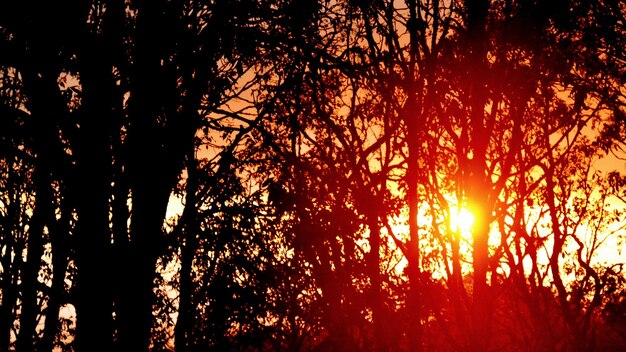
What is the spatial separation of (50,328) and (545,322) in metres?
17.7

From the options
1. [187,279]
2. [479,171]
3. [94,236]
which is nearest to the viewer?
[94,236]

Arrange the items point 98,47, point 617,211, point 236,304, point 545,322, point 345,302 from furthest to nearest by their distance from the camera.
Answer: point 617,211
point 545,322
point 345,302
point 236,304
point 98,47

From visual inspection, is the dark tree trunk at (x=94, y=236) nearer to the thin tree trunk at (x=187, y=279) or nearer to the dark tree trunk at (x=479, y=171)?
the thin tree trunk at (x=187, y=279)

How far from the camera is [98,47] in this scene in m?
8.99

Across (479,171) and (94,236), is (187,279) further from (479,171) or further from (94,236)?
(94,236)

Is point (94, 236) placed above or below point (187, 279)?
below

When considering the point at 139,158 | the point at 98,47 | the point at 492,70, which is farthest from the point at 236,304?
the point at 492,70

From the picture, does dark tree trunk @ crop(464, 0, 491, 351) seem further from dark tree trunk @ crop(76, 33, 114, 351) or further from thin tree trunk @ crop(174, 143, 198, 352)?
dark tree trunk @ crop(76, 33, 114, 351)

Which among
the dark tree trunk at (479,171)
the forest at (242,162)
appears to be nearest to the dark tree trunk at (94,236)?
the forest at (242,162)

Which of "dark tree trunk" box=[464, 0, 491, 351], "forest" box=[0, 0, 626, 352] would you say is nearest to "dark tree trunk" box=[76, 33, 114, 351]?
"forest" box=[0, 0, 626, 352]

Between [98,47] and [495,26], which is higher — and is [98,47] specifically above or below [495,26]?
below

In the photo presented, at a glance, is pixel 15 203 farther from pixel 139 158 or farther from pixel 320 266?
pixel 139 158

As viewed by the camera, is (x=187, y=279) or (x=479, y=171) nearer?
(x=479, y=171)

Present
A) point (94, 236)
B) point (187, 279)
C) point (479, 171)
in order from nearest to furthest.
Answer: point (94, 236)
point (479, 171)
point (187, 279)
